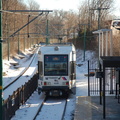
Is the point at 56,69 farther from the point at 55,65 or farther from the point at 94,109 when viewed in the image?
the point at 94,109

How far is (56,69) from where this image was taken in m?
19.2

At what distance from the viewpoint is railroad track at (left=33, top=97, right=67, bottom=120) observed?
14.8 m

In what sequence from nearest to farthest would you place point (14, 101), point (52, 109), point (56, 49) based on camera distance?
point (14, 101)
point (52, 109)
point (56, 49)

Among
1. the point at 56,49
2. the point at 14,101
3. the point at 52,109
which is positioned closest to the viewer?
the point at 14,101

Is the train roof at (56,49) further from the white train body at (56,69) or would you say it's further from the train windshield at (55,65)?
the train windshield at (55,65)

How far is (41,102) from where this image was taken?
18469 millimetres

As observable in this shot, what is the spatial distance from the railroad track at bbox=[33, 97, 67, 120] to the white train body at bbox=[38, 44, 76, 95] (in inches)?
24.6

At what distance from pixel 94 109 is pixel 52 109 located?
2735mm

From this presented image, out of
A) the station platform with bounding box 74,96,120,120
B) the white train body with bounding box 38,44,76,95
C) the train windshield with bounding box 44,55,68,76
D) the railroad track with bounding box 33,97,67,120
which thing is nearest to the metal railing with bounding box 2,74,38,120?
the railroad track with bounding box 33,97,67,120

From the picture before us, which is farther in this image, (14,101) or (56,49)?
(56,49)

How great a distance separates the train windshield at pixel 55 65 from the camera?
62.5 ft

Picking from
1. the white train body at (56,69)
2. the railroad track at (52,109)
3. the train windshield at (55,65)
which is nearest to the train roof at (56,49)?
the white train body at (56,69)

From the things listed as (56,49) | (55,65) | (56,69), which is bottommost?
(56,69)

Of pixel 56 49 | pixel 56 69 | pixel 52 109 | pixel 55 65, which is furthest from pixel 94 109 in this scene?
pixel 56 49
